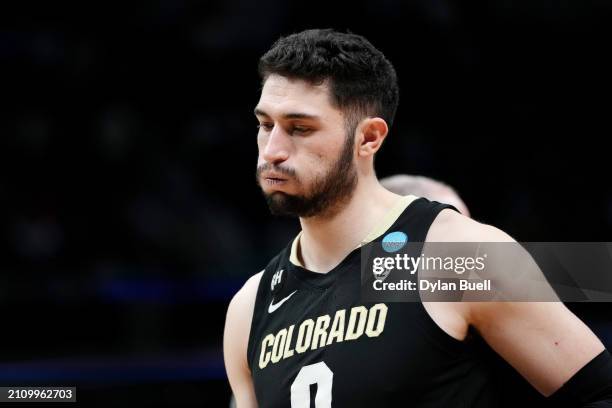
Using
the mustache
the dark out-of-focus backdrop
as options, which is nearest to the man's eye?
the mustache

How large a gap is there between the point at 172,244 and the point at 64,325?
54.1 inches

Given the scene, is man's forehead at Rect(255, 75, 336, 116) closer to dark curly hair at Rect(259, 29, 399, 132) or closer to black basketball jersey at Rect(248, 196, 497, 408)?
dark curly hair at Rect(259, 29, 399, 132)

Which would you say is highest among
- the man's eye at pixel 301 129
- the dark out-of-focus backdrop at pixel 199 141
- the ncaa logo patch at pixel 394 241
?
the dark out-of-focus backdrop at pixel 199 141

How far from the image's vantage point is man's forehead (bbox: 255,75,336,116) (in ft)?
9.15

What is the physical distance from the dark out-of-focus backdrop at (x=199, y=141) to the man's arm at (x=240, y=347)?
3.66 meters

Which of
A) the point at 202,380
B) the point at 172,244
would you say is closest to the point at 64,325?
the point at 172,244

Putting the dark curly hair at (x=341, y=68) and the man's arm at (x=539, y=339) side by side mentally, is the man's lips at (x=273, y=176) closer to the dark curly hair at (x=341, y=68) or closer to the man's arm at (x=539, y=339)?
the dark curly hair at (x=341, y=68)

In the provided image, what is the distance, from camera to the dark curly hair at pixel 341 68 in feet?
9.36

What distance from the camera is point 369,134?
2.95 metres

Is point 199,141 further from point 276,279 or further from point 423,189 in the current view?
point 276,279

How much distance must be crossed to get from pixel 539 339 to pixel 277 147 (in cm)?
102

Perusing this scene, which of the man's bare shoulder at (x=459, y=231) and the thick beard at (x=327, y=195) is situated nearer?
the man's bare shoulder at (x=459, y=231)

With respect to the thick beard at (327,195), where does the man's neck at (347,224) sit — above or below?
below

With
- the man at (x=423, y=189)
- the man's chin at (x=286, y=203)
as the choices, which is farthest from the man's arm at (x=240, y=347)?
the man at (x=423, y=189)
